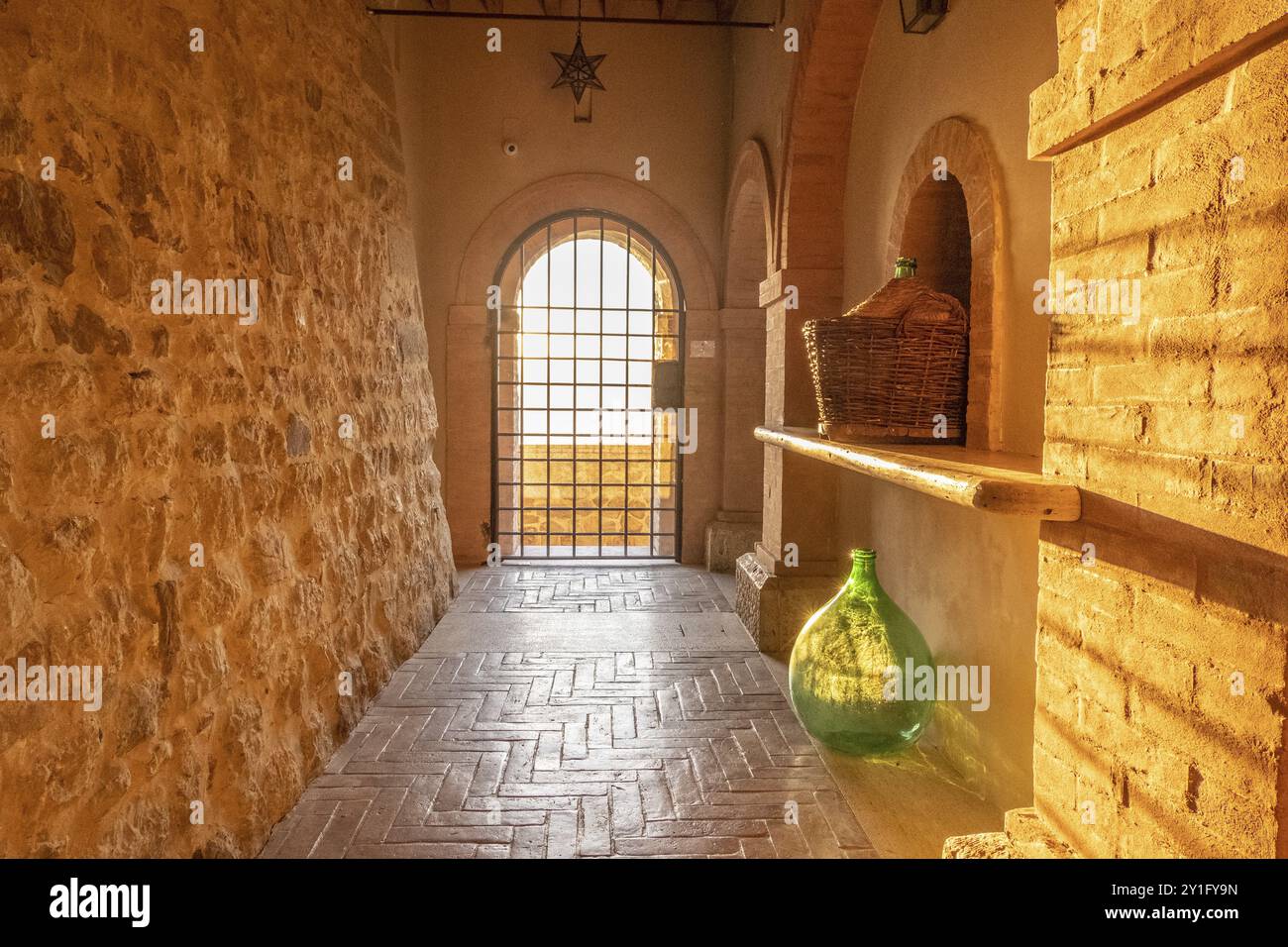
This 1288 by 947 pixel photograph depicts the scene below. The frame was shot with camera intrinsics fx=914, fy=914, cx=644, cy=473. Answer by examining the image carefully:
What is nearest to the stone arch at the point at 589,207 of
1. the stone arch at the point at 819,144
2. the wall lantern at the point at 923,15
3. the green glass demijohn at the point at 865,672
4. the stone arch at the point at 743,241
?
the stone arch at the point at 743,241

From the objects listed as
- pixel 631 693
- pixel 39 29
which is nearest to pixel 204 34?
pixel 39 29

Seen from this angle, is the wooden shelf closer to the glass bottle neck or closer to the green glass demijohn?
the glass bottle neck

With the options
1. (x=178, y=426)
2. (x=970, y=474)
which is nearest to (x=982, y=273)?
(x=970, y=474)

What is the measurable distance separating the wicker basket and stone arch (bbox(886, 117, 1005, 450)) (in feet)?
0.20

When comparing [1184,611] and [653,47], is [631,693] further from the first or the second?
[653,47]

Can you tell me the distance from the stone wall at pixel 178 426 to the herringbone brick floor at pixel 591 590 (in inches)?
76.2

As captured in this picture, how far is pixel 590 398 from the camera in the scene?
1814cm

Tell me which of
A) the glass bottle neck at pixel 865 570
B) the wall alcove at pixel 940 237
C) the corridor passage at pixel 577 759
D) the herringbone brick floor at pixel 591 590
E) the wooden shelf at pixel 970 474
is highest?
the wall alcove at pixel 940 237

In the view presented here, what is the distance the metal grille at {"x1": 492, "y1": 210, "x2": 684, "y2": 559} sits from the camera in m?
8.89

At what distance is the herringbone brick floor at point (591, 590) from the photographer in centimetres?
679

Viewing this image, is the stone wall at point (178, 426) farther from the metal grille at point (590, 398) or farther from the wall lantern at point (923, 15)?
the metal grille at point (590, 398)

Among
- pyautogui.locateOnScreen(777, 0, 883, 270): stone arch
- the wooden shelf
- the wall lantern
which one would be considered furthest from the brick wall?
pyautogui.locateOnScreen(777, 0, 883, 270): stone arch

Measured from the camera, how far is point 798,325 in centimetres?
568

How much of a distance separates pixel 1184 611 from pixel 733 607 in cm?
522
